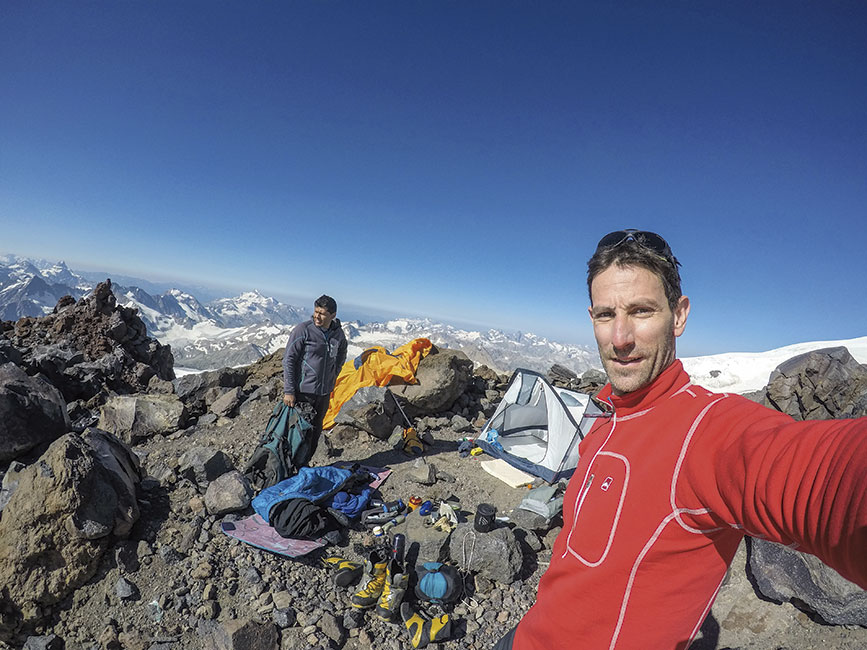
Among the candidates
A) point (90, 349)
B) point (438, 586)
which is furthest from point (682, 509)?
point (90, 349)

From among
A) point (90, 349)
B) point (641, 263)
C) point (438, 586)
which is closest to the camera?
point (641, 263)

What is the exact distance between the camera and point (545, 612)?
187 cm

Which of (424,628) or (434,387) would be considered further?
(434,387)

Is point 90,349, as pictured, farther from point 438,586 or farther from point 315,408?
point 438,586

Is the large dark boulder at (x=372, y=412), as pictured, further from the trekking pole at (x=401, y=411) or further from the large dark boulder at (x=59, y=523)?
the large dark boulder at (x=59, y=523)

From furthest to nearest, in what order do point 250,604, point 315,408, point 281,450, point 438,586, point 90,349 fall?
1. point 90,349
2. point 315,408
3. point 281,450
4. point 438,586
5. point 250,604

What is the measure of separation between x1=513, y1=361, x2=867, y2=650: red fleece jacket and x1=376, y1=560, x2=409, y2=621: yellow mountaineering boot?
3367 mm

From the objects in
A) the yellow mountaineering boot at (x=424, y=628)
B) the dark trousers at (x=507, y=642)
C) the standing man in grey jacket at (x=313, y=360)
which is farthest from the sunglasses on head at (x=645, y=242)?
the standing man in grey jacket at (x=313, y=360)

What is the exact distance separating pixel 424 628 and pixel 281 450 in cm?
388

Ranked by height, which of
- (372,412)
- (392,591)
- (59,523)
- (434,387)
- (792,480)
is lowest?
(392,591)

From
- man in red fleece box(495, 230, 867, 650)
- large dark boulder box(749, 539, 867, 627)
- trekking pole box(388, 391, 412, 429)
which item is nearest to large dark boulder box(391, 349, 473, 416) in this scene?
trekking pole box(388, 391, 412, 429)

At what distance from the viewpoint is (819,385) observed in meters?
9.98

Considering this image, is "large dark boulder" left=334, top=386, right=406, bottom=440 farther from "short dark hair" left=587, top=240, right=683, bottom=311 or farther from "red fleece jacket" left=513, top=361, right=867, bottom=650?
"short dark hair" left=587, top=240, right=683, bottom=311

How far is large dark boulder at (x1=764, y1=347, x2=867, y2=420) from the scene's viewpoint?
9.51m
